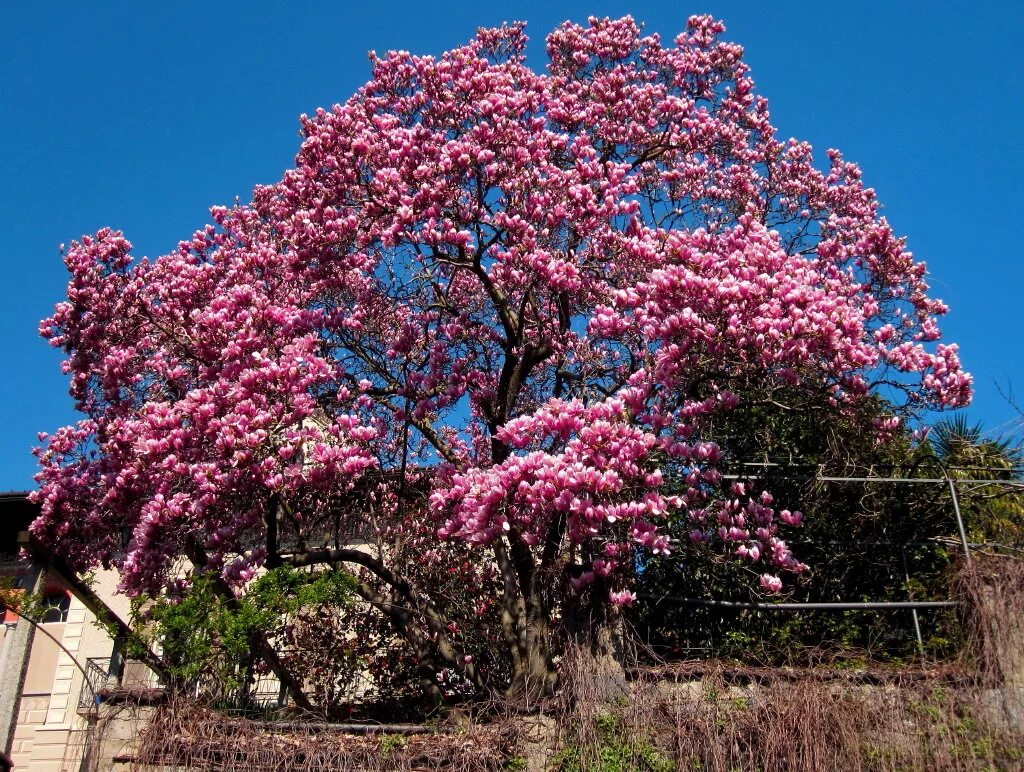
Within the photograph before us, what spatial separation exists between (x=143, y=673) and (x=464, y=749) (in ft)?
11.7

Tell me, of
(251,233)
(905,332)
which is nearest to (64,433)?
(251,233)

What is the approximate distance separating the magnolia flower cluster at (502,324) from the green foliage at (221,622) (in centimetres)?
80

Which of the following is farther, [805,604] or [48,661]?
[48,661]

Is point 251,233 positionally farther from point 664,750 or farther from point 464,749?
point 664,750

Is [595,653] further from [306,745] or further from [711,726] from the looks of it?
[306,745]

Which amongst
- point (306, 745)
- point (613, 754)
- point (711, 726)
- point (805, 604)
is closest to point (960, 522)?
point (805, 604)

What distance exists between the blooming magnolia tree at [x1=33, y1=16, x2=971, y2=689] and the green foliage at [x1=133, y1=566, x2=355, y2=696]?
0.88m

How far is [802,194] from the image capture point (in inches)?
565

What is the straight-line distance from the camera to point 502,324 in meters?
12.1

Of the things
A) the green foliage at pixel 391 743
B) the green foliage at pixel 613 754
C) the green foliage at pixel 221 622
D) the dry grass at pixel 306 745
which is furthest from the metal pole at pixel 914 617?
the green foliage at pixel 221 622

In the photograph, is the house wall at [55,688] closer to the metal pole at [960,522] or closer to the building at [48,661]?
the building at [48,661]

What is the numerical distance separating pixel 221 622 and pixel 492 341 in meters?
5.46

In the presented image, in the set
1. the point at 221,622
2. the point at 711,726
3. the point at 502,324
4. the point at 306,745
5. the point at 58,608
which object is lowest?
the point at 306,745

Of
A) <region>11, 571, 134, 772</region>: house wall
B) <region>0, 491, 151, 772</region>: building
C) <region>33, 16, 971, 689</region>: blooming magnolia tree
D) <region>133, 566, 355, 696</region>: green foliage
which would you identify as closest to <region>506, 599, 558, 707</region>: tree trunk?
<region>33, 16, 971, 689</region>: blooming magnolia tree
